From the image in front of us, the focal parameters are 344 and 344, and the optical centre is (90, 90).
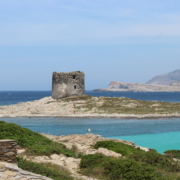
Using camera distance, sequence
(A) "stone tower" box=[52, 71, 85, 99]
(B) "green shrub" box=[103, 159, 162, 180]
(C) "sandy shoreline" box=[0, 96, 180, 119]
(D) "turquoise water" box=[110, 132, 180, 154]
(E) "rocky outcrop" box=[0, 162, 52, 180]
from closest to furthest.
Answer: (E) "rocky outcrop" box=[0, 162, 52, 180]
(B) "green shrub" box=[103, 159, 162, 180]
(D) "turquoise water" box=[110, 132, 180, 154]
(C) "sandy shoreline" box=[0, 96, 180, 119]
(A) "stone tower" box=[52, 71, 85, 99]

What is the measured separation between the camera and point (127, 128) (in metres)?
34.8

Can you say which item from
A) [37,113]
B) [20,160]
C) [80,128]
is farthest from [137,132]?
[20,160]

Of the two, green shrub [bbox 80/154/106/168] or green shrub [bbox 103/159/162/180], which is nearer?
green shrub [bbox 103/159/162/180]

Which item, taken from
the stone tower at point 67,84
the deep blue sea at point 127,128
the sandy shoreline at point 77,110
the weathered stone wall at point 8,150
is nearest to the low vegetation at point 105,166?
the weathered stone wall at point 8,150

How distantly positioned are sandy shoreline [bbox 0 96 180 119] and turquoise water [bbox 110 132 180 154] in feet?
40.4

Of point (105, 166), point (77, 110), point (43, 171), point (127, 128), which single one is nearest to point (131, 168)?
point (105, 166)

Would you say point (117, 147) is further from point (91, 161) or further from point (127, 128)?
point (127, 128)

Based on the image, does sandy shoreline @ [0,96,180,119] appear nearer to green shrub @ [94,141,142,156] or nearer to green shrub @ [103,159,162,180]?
green shrub @ [94,141,142,156]

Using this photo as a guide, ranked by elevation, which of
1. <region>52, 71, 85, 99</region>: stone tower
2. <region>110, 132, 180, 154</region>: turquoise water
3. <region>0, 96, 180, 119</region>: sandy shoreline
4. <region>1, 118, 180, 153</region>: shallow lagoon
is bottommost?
<region>110, 132, 180, 154</region>: turquoise water

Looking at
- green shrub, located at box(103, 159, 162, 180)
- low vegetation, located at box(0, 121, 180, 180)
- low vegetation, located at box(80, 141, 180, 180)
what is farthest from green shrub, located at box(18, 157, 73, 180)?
green shrub, located at box(103, 159, 162, 180)

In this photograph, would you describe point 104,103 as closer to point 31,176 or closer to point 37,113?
point 37,113

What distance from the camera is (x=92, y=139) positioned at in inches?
819

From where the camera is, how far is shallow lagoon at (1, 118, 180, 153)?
2811 cm

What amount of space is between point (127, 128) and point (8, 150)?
83.3 ft
